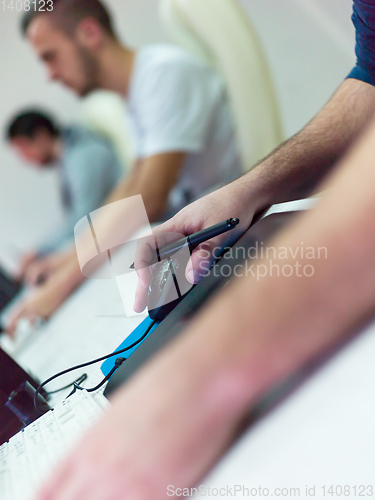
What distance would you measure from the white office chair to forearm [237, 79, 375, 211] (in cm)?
100

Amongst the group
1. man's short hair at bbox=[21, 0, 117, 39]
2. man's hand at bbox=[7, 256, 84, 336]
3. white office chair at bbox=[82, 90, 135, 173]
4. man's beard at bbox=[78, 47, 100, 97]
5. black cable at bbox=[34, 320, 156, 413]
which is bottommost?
man's hand at bbox=[7, 256, 84, 336]

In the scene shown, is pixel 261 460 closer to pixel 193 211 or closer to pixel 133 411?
pixel 133 411

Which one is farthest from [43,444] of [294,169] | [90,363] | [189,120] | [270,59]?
[270,59]

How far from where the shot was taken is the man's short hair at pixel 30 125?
1541mm

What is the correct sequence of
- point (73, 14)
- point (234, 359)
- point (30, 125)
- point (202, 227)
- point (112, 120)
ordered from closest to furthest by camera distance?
point (234, 359) < point (202, 227) < point (73, 14) < point (112, 120) < point (30, 125)

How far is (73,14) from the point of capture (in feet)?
3.88

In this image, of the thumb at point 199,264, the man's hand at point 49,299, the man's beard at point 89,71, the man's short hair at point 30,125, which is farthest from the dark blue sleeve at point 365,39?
the man's short hair at point 30,125

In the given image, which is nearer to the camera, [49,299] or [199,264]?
[199,264]

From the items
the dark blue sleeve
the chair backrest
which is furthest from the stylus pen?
the chair backrest

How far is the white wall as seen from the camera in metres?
1.16

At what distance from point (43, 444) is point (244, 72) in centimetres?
95

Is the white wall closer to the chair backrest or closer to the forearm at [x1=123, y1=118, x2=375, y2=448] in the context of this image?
the chair backrest

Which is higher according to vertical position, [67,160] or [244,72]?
[67,160]

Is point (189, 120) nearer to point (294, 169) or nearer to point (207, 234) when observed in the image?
point (294, 169)
